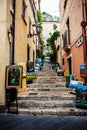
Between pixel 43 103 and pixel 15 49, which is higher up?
pixel 15 49

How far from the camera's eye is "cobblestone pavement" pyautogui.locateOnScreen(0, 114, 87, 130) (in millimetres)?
4766

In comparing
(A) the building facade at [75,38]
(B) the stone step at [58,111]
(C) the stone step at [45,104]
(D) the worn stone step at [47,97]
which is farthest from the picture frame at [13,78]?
(A) the building facade at [75,38]

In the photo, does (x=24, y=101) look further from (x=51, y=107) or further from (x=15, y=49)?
(x=15, y=49)

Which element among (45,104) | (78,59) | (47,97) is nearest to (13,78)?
(45,104)

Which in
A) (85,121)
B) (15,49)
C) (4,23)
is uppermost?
(4,23)

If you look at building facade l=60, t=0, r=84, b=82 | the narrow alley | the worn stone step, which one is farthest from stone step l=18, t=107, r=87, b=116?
building facade l=60, t=0, r=84, b=82


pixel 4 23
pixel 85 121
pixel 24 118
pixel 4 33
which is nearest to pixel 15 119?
pixel 24 118

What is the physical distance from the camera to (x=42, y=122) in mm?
5266

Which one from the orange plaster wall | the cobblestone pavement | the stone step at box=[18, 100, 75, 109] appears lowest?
the cobblestone pavement

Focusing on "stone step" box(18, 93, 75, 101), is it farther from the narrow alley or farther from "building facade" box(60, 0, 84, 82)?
"building facade" box(60, 0, 84, 82)

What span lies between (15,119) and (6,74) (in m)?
1.90

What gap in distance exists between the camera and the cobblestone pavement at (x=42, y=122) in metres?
4.77

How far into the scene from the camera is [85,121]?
5.41 m

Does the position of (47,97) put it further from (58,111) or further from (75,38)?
(75,38)
